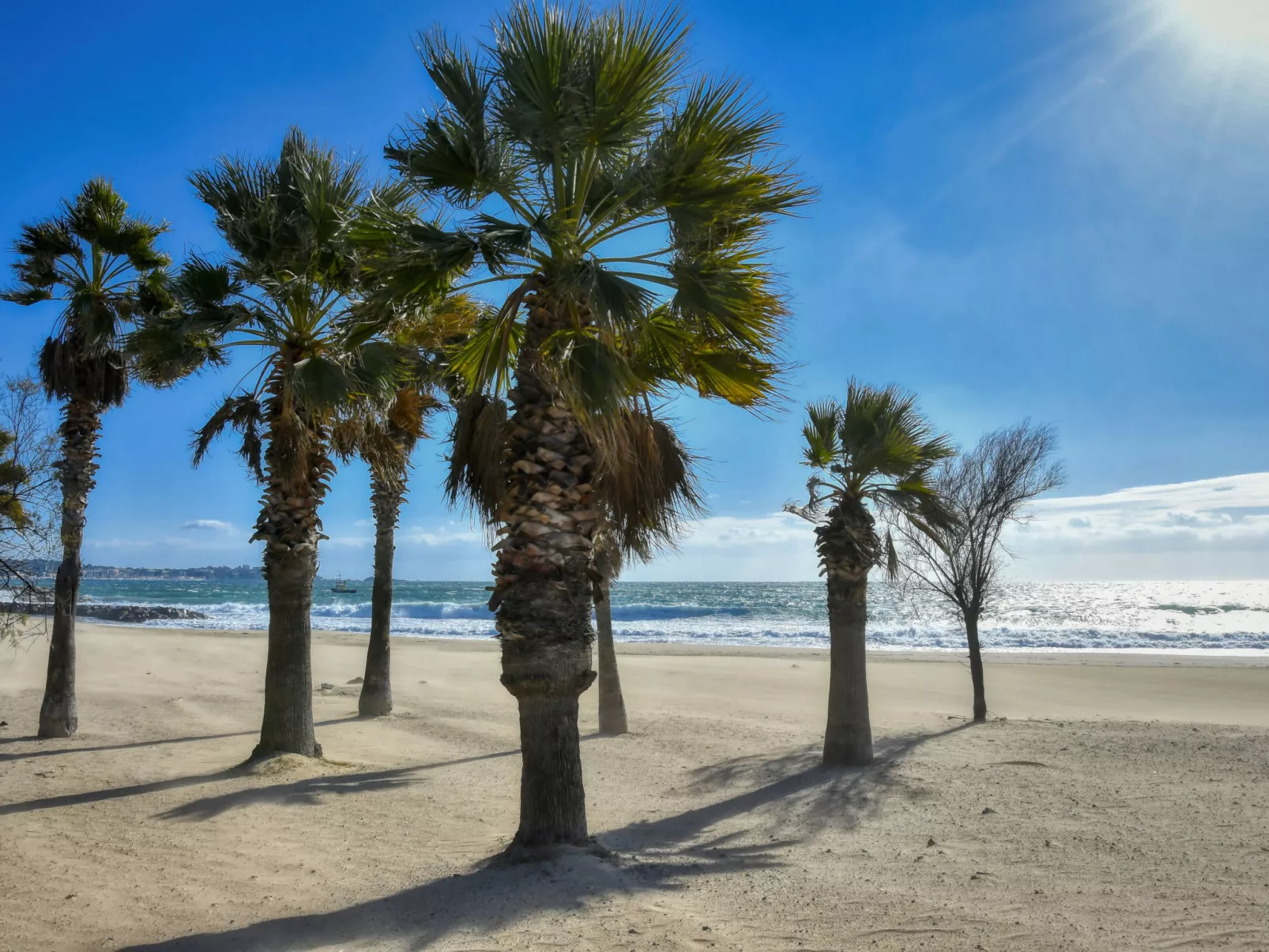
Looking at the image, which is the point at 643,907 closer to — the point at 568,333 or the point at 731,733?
the point at 568,333

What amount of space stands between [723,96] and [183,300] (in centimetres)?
665

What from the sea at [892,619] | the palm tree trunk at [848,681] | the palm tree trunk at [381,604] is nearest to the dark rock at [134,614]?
the sea at [892,619]

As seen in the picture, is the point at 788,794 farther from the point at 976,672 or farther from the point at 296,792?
the point at 976,672

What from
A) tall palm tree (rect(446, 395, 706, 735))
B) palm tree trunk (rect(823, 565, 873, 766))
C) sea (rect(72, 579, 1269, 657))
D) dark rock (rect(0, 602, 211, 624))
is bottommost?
sea (rect(72, 579, 1269, 657))

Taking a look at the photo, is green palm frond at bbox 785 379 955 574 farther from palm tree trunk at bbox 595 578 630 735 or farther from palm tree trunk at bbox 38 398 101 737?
palm tree trunk at bbox 38 398 101 737

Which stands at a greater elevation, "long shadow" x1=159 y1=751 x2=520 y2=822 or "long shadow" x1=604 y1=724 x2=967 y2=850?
"long shadow" x1=159 y1=751 x2=520 y2=822

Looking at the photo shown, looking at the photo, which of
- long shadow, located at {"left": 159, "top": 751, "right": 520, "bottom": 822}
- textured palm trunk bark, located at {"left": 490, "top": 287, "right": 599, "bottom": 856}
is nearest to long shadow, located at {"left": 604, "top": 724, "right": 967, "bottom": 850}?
textured palm trunk bark, located at {"left": 490, "top": 287, "right": 599, "bottom": 856}

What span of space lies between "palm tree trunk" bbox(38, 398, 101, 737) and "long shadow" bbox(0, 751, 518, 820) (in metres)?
3.76

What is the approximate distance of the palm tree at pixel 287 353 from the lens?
928 cm

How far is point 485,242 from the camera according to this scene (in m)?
6.39

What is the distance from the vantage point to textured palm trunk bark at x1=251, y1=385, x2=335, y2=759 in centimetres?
1007

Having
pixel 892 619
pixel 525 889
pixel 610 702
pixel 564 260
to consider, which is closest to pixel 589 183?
pixel 564 260

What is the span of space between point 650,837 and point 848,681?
401 centimetres

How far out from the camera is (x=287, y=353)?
10055 millimetres
